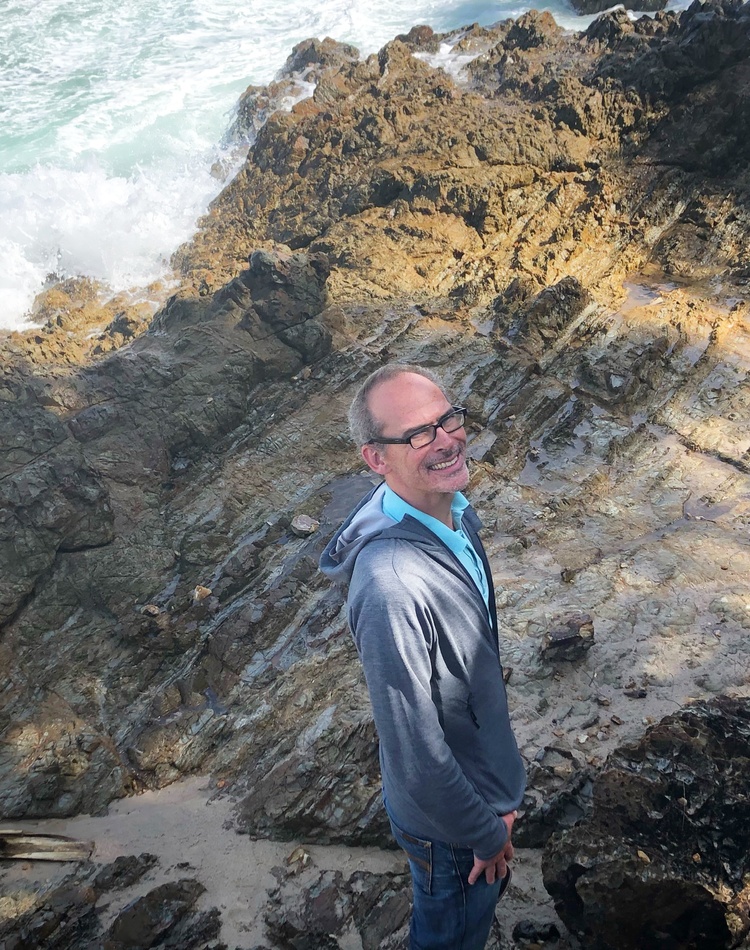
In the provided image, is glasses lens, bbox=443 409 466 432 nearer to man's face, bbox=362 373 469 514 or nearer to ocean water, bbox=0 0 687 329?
man's face, bbox=362 373 469 514

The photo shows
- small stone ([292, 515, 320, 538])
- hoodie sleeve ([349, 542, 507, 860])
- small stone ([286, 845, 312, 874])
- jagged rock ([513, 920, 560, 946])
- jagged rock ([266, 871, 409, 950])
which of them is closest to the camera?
hoodie sleeve ([349, 542, 507, 860])

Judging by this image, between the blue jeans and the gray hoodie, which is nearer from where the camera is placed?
the gray hoodie

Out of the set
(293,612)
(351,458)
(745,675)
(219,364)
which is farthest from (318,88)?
(745,675)

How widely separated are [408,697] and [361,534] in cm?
52

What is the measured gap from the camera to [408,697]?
172 centimetres

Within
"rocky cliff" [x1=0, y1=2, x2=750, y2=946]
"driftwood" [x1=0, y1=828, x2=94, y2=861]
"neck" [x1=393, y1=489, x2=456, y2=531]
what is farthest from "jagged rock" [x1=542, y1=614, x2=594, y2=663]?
"driftwood" [x1=0, y1=828, x2=94, y2=861]

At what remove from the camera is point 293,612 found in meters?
4.99

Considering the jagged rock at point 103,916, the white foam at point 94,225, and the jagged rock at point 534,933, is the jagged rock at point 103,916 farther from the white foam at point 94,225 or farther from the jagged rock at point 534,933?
the white foam at point 94,225

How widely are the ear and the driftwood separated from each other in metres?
3.16

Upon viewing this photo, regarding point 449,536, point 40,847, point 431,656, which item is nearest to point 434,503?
point 449,536

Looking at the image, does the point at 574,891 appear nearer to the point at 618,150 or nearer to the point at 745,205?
the point at 745,205

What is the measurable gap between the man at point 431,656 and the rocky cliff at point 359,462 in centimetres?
76

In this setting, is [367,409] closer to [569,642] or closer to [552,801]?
[552,801]

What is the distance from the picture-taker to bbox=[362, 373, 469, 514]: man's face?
81.0 inches
